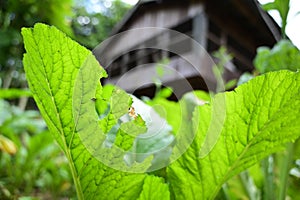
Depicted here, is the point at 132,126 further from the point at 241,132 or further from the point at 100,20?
the point at 100,20

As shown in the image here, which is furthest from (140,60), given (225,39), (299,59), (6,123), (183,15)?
(299,59)

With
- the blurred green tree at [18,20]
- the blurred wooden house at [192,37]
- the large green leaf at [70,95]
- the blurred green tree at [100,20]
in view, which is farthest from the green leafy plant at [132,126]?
the blurred green tree at [100,20]

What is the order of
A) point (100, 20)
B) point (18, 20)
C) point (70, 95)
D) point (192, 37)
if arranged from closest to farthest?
point (70, 95) < point (18, 20) < point (192, 37) < point (100, 20)

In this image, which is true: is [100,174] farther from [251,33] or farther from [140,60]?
[140,60]

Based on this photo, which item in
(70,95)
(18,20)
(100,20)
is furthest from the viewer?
(100,20)

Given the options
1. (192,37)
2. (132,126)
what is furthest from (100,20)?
(132,126)

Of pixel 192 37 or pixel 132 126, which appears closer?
pixel 132 126
